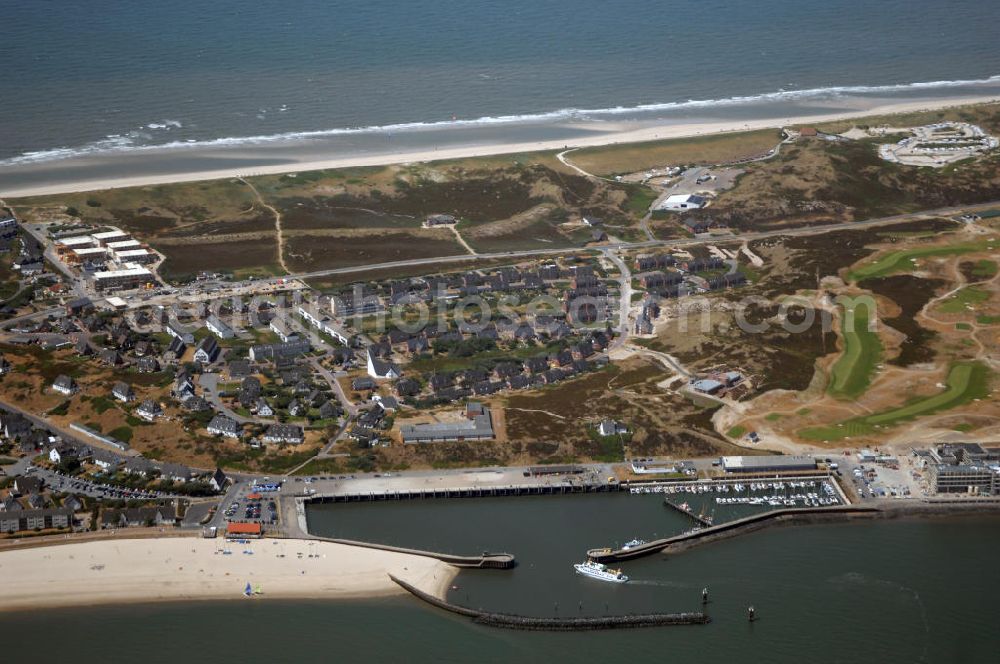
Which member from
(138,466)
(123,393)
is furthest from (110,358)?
(138,466)

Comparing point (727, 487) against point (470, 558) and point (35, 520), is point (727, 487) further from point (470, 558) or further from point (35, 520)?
point (35, 520)

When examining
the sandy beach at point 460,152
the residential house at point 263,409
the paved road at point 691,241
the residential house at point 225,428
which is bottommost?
the residential house at point 225,428

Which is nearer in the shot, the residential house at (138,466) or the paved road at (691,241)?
the residential house at (138,466)

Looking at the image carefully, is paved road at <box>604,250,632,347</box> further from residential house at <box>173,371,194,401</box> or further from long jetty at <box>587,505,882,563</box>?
residential house at <box>173,371,194,401</box>

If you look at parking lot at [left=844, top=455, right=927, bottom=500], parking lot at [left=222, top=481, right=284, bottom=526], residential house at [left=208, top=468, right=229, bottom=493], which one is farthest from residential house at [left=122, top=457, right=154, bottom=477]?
parking lot at [left=844, top=455, right=927, bottom=500]

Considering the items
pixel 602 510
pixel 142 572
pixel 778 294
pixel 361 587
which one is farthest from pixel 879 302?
pixel 142 572

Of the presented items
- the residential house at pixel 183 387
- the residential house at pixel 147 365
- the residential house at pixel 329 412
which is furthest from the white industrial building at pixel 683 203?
the residential house at pixel 183 387

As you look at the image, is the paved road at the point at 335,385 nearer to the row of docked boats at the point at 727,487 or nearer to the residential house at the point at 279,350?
the residential house at the point at 279,350
